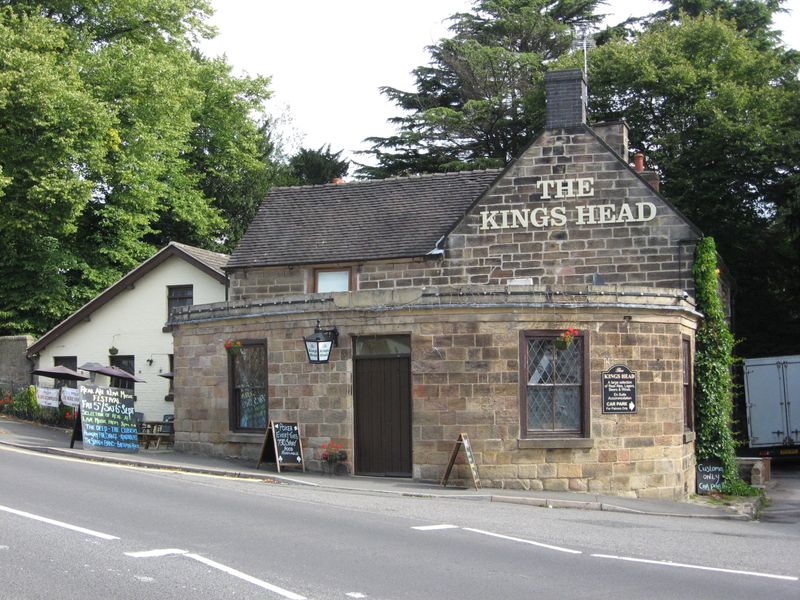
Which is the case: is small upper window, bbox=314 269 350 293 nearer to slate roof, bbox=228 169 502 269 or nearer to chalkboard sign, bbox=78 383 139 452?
slate roof, bbox=228 169 502 269

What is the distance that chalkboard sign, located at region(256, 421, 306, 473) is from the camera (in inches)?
709

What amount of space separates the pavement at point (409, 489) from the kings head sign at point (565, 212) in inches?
265

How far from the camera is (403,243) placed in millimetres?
24203

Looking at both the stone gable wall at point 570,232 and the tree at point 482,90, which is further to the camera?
the tree at point 482,90

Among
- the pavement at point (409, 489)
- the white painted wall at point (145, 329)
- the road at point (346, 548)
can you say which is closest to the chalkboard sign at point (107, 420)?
the pavement at point (409, 489)

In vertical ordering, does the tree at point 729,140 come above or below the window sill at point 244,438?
above

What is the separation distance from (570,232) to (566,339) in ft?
20.4

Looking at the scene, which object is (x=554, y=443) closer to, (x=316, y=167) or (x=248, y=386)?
(x=248, y=386)

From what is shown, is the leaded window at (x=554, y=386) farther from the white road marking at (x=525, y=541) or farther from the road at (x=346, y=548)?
the white road marking at (x=525, y=541)

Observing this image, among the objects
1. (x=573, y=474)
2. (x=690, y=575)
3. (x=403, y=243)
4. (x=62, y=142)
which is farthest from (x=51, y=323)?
(x=690, y=575)

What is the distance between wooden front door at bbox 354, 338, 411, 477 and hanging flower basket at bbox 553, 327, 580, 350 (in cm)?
262

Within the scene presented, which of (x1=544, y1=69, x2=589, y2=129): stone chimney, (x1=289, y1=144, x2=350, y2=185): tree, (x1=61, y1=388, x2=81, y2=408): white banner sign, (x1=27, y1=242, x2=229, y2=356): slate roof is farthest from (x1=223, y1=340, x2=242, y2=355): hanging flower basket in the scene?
(x1=289, y1=144, x2=350, y2=185): tree

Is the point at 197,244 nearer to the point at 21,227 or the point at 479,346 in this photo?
the point at 21,227

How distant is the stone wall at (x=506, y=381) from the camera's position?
1686 centimetres
